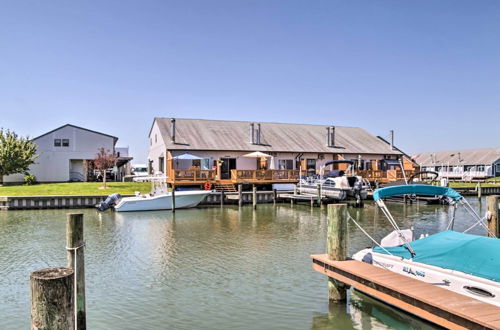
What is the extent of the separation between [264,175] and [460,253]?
26.4m

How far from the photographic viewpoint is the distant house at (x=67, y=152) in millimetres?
41188

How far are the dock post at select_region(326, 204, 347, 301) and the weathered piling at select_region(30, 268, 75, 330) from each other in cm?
594

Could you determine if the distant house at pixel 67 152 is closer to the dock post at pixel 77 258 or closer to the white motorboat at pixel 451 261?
the dock post at pixel 77 258

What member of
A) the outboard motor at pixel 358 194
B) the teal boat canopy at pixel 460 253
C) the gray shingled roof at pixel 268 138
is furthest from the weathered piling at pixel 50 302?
the gray shingled roof at pixel 268 138

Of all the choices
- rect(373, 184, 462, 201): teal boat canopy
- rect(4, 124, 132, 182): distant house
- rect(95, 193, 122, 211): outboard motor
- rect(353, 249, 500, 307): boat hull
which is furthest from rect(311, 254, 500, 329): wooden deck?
rect(4, 124, 132, 182): distant house

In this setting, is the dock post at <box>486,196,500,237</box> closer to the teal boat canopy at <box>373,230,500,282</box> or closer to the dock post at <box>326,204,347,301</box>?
the teal boat canopy at <box>373,230,500,282</box>

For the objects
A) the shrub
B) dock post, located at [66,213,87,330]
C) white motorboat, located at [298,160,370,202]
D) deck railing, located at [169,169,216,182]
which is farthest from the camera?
the shrub

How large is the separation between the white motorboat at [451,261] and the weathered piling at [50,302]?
22.2 ft

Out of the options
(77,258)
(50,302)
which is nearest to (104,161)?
(77,258)

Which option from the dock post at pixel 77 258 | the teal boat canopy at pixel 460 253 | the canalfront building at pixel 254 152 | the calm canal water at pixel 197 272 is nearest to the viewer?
the dock post at pixel 77 258

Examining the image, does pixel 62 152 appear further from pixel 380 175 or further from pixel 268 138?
pixel 380 175

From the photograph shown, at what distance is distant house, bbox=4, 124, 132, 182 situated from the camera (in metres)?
41.2

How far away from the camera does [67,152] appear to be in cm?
4184

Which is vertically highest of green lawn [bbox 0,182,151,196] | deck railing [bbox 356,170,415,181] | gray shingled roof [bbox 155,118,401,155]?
gray shingled roof [bbox 155,118,401,155]
